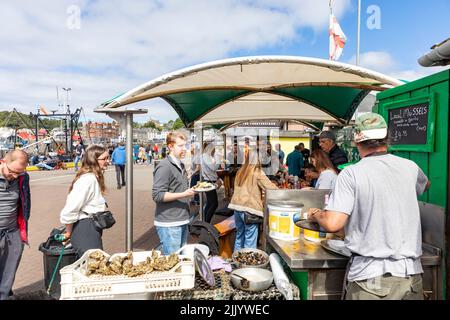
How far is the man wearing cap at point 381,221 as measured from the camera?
1828 mm

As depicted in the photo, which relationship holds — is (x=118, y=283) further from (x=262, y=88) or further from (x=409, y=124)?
(x=262, y=88)

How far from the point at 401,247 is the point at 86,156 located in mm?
2939

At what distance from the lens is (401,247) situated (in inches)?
72.5

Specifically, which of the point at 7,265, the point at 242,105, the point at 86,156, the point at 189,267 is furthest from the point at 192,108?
the point at 189,267

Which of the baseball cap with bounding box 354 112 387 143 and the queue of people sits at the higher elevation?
the baseball cap with bounding box 354 112 387 143

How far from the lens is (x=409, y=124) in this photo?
2.59 metres

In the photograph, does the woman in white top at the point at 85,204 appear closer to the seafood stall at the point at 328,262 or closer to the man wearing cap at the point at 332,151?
the seafood stall at the point at 328,262

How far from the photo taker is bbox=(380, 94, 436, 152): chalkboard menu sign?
7.56 ft

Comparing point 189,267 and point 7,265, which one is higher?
point 189,267

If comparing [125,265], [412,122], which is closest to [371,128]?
[412,122]

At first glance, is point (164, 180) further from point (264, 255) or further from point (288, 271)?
point (288, 271)

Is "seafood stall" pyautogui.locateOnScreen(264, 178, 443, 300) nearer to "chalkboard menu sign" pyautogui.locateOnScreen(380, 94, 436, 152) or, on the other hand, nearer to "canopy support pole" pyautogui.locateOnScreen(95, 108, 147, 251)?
"chalkboard menu sign" pyautogui.locateOnScreen(380, 94, 436, 152)

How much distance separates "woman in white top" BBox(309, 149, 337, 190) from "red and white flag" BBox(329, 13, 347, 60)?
1290 cm

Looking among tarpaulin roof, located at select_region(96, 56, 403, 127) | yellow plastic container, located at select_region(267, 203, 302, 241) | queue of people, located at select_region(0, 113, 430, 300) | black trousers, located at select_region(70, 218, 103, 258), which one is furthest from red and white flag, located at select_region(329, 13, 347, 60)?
black trousers, located at select_region(70, 218, 103, 258)
